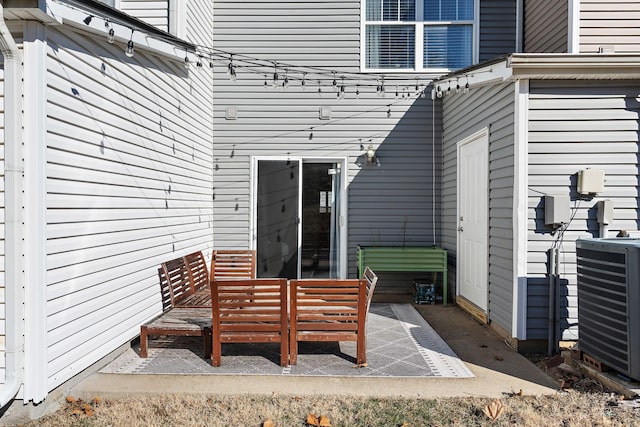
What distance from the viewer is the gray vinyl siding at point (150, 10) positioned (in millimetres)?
5176

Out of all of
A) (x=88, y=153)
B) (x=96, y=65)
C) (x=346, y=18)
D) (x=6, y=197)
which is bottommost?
(x=6, y=197)

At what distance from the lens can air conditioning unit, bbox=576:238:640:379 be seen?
10.1 ft

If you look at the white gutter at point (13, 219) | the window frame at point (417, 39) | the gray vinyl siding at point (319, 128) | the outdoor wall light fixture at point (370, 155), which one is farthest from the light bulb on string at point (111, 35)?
the window frame at point (417, 39)

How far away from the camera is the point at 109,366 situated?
3.75 meters

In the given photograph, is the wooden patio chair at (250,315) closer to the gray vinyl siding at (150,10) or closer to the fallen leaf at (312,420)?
the fallen leaf at (312,420)

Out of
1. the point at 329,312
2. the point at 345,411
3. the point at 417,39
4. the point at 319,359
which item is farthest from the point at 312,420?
the point at 417,39

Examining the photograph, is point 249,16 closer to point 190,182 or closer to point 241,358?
A: point 190,182

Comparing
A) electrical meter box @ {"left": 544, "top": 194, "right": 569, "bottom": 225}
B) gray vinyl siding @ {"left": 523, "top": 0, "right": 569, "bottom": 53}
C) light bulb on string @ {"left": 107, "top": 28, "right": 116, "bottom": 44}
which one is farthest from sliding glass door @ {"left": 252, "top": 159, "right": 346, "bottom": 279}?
light bulb on string @ {"left": 107, "top": 28, "right": 116, "bottom": 44}

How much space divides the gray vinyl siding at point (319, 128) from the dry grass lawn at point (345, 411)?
4.03 meters

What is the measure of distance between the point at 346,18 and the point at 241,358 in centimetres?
538

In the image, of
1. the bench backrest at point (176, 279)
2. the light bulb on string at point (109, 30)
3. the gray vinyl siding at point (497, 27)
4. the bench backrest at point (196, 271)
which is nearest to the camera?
the light bulb on string at point (109, 30)

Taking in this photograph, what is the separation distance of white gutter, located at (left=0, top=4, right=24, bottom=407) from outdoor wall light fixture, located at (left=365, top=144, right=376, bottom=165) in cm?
489

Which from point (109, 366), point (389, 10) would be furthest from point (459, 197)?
point (109, 366)

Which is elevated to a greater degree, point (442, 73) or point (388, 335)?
point (442, 73)
